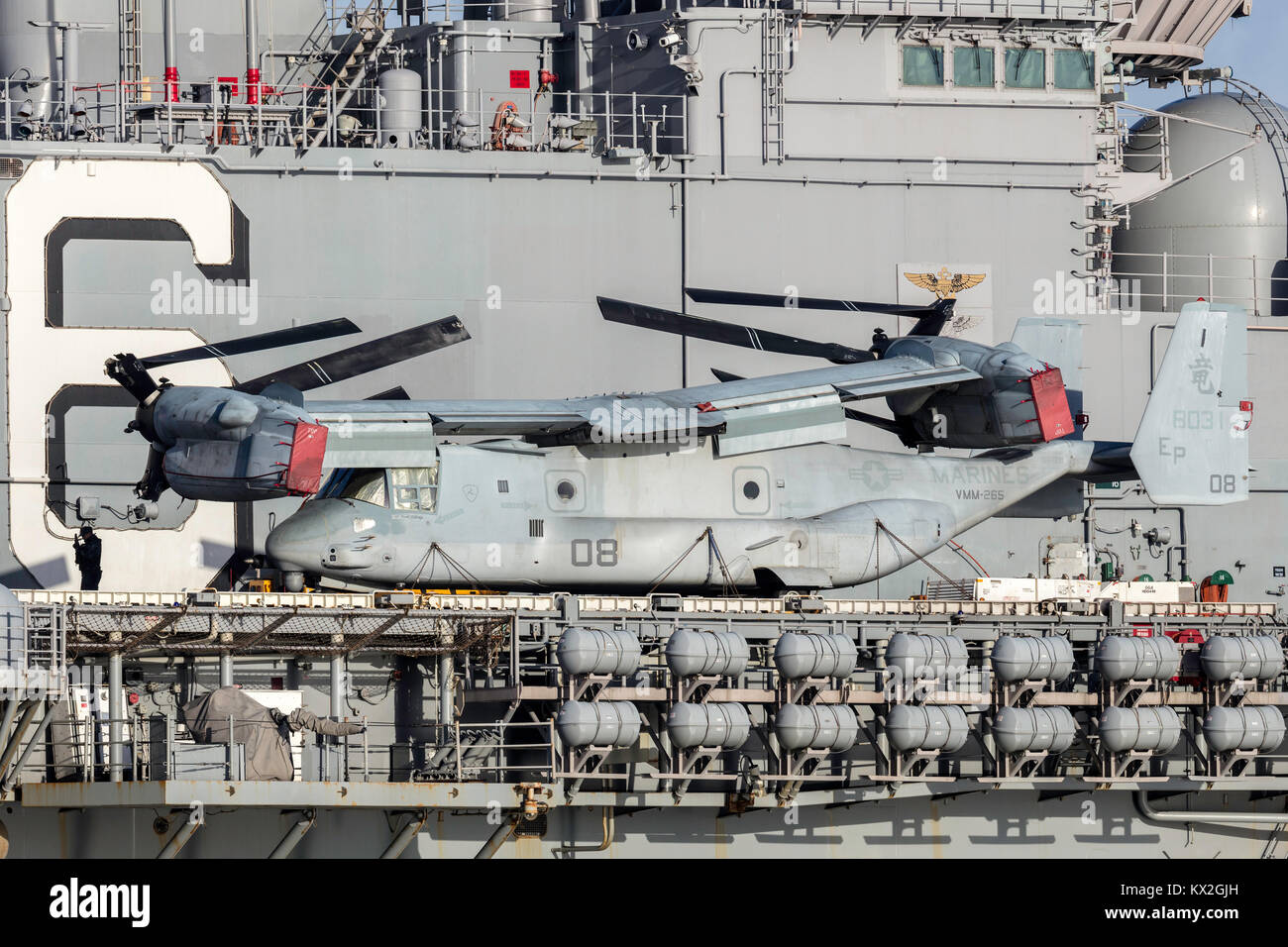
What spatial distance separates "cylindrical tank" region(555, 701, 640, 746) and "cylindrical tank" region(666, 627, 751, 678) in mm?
912

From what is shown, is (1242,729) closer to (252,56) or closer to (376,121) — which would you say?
(376,121)

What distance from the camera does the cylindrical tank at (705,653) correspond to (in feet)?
82.5

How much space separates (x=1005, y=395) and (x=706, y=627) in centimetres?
678

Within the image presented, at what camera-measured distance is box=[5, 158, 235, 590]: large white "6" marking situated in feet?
105

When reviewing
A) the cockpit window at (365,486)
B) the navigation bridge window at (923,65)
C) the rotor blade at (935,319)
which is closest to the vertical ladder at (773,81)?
the navigation bridge window at (923,65)

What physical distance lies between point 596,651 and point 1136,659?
769 centimetres

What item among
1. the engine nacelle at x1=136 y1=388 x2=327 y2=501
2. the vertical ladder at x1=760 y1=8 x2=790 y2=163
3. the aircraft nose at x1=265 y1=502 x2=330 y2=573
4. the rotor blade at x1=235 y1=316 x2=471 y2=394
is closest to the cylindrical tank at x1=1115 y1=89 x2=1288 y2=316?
the vertical ladder at x1=760 y1=8 x2=790 y2=163

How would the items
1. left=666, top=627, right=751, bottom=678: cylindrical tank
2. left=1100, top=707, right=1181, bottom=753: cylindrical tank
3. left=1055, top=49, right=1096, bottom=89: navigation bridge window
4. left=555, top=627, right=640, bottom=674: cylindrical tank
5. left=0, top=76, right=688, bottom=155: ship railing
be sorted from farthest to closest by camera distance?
1. left=1055, top=49, right=1096, bottom=89: navigation bridge window
2. left=0, top=76, right=688, bottom=155: ship railing
3. left=1100, top=707, right=1181, bottom=753: cylindrical tank
4. left=666, top=627, right=751, bottom=678: cylindrical tank
5. left=555, top=627, right=640, bottom=674: cylindrical tank

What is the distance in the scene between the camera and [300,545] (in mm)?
27625

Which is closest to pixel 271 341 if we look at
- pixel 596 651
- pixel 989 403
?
pixel 596 651

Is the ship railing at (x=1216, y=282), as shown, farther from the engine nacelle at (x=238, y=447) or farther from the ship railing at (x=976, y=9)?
the engine nacelle at (x=238, y=447)

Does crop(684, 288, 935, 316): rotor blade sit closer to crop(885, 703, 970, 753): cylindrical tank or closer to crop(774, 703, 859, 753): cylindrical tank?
crop(885, 703, 970, 753): cylindrical tank

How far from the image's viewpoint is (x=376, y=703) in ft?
89.0

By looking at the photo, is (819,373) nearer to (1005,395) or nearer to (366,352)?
(1005,395)
